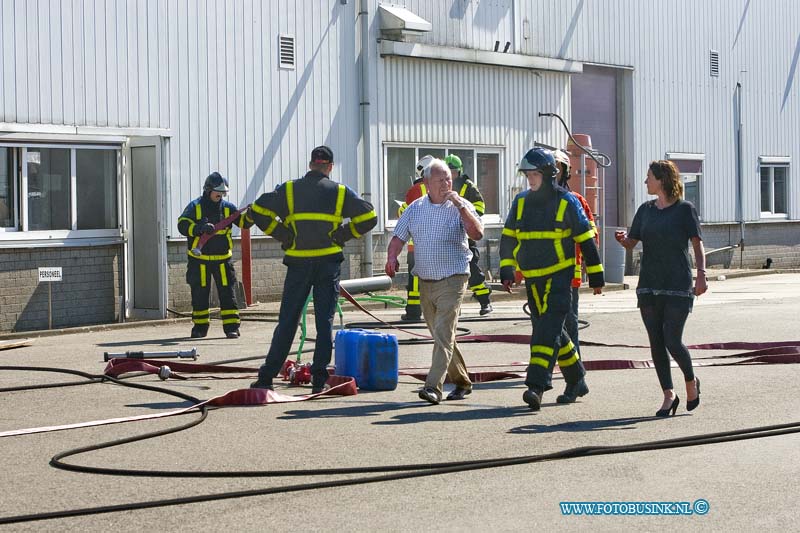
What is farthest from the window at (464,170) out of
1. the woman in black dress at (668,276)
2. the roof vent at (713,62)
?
the woman in black dress at (668,276)

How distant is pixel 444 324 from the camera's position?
10461 mm

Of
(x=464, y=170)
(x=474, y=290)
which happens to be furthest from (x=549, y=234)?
(x=464, y=170)

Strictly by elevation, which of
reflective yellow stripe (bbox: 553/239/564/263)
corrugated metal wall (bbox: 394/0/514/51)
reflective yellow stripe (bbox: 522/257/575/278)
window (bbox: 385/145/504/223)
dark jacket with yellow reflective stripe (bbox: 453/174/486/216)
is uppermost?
corrugated metal wall (bbox: 394/0/514/51)

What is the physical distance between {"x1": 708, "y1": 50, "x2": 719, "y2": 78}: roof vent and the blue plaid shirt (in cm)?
2260

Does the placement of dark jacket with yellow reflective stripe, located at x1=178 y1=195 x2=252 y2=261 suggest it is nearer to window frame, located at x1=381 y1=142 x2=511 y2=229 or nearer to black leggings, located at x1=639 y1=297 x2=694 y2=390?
black leggings, located at x1=639 y1=297 x2=694 y2=390

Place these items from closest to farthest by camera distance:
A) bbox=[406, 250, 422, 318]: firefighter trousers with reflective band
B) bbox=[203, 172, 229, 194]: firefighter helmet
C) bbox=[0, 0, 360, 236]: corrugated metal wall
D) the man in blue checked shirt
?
the man in blue checked shirt < bbox=[203, 172, 229, 194]: firefighter helmet < bbox=[406, 250, 422, 318]: firefighter trousers with reflective band < bbox=[0, 0, 360, 236]: corrugated metal wall

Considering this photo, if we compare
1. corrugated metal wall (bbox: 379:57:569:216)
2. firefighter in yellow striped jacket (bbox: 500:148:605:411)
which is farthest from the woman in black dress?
corrugated metal wall (bbox: 379:57:569:216)

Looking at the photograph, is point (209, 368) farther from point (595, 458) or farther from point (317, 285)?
point (595, 458)

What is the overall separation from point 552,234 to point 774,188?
25.7 metres

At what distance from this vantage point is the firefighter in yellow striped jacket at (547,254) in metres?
10.0

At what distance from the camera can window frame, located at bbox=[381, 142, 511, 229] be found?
941 inches

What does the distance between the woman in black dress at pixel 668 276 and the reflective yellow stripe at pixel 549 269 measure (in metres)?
0.59

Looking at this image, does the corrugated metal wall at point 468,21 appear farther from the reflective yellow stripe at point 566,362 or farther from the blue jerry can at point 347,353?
the reflective yellow stripe at point 566,362

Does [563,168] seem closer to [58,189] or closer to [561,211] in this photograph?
[561,211]
